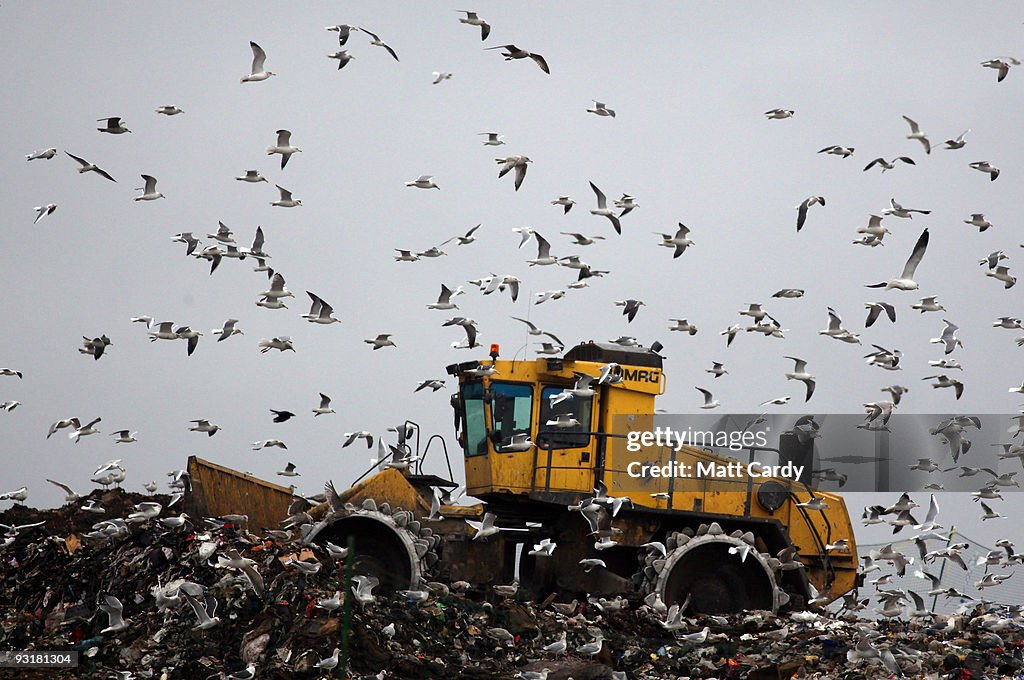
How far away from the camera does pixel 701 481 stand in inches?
632

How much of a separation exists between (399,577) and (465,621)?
987 millimetres

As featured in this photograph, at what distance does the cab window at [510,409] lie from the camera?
1530 centimetres

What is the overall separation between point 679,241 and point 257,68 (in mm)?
6170

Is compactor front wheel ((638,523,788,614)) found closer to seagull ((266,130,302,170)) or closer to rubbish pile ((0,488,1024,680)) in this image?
rubbish pile ((0,488,1024,680))

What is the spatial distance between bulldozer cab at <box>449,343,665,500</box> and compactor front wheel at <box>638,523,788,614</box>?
1.29 m

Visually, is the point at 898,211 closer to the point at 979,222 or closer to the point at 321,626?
the point at 979,222

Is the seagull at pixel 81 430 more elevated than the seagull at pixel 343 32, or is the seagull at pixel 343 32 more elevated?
the seagull at pixel 343 32

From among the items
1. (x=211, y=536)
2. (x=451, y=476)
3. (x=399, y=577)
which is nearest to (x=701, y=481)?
(x=451, y=476)

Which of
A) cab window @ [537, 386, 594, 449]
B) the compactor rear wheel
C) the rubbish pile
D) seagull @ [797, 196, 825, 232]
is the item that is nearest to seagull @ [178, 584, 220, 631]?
the rubbish pile

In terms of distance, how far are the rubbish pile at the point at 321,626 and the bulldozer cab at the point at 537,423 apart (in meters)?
1.43

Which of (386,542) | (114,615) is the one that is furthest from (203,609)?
(386,542)

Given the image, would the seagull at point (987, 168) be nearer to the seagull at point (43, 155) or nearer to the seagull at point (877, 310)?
the seagull at point (877, 310)

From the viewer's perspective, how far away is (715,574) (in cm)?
1548

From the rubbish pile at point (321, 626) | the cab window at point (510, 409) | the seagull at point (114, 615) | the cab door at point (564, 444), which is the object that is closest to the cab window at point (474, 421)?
the cab window at point (510, 409)
